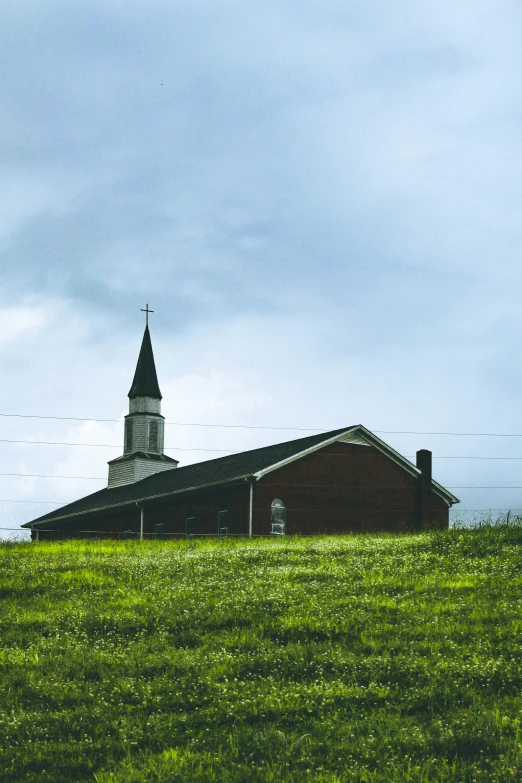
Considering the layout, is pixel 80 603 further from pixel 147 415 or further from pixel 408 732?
pixel 147 415

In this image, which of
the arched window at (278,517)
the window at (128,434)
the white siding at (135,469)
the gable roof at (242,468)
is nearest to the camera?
the arched window at (278,517)

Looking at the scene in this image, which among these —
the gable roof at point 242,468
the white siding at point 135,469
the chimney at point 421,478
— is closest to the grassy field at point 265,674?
the gable roof at point 242,468

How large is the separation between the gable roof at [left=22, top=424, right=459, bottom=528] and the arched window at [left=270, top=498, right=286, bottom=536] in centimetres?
155

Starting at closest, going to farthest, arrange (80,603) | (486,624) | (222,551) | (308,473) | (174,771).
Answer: (174,771) → (486,624) → (80,603) → (222,551) → (308,473)

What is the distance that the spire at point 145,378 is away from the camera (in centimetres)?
6481

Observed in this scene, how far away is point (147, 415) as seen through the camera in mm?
64562

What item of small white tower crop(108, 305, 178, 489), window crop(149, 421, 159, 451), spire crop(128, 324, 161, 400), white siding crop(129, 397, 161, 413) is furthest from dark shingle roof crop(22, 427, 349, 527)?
spire crop(128, 324, 161, 400)

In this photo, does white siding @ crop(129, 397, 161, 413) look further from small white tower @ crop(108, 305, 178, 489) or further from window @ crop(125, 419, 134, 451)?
window @ crop(125, 419, 134, 451)

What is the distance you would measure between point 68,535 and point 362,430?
2295 centimetres

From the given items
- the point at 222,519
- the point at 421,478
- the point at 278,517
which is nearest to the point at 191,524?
the point at 222,519

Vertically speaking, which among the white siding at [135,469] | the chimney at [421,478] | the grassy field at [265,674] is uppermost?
the white siding at [135,469]

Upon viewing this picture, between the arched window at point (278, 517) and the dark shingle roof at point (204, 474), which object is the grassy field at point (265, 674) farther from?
the dark shingle roof at point (204, 474)

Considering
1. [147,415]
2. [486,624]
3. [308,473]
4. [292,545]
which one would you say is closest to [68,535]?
[147,415]

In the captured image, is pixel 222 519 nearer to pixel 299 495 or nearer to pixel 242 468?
pixel 242 468
